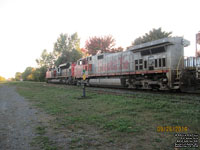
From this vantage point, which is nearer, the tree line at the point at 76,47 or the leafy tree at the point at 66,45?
the tree line at the point at 76,47

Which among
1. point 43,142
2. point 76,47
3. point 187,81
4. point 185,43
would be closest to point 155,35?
point 185,43

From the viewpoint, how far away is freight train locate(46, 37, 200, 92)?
9.62 meters

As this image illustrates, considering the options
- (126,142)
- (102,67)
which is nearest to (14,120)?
(126,142)

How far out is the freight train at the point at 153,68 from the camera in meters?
9.62

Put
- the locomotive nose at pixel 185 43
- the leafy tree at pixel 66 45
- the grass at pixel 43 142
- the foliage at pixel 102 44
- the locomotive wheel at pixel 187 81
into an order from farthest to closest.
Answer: the leafy tree at pixel 66 45
the foliage at pixel 102 44
the locomotive nose at pixel 185 43
the locomotive wheel at pixel 187 81
the grass at pixel 43 142

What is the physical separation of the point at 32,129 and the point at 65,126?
83 cm

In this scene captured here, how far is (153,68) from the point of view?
1158cm

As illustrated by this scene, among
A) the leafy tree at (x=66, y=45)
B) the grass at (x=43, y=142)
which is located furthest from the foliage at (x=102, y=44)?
the grass at (x=43, y=142)

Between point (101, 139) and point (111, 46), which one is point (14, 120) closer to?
point (101, 139)

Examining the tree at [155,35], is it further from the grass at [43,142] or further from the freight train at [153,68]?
the grass at [43,142]

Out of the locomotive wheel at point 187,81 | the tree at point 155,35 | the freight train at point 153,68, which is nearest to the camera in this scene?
the locomotive wheel at point 187,81

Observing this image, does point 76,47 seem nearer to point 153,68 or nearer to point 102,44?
point 102,44

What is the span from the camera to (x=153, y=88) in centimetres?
1155

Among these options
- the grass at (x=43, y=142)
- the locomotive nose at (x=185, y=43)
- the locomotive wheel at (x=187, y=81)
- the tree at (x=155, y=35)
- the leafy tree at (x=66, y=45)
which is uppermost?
the leafy tree at (x=66, y=45)
